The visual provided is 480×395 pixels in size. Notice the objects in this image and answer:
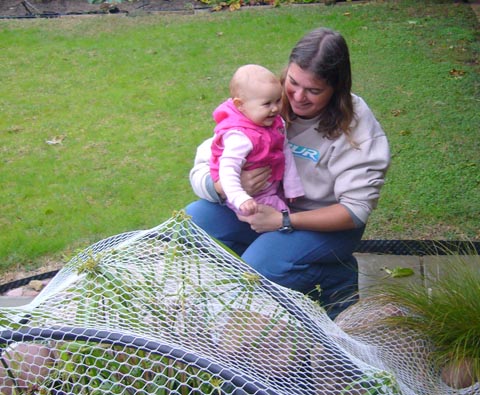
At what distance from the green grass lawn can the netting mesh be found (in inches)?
82.8

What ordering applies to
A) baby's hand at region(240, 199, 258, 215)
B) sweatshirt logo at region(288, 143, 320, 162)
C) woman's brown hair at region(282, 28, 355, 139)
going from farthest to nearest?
sweatshirt logo at region(288, 143, 320, 162) < woman's brown hair at region(282, 28, 355, 139) < baby's hand at region(240, 199, 258, 215)

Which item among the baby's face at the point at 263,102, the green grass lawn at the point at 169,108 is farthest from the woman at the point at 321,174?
the green grass lawn at the point at 169,108

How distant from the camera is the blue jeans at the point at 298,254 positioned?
317 centimetres

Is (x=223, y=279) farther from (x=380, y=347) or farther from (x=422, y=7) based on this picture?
(x=422, y=7)

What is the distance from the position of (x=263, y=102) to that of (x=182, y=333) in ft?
3.88

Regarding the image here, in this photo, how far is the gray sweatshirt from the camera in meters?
3.16

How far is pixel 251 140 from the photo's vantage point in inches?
122

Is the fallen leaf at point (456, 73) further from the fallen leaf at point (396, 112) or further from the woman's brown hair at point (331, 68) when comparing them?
the woman's brown hair at point (331, 68)

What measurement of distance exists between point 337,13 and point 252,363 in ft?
24.8

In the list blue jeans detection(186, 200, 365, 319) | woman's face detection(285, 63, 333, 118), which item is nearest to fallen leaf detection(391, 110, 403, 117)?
blue jeans detection(186, 200, 365, 319)

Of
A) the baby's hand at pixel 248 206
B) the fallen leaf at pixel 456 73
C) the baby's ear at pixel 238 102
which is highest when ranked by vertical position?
the baby's ear at pixel 238 102

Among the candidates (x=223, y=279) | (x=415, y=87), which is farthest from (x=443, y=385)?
(x=415, y=87)

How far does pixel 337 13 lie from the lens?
9.09 m

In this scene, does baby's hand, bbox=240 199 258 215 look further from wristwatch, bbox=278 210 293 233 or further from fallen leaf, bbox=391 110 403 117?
fallen leaf, bbox=391 110 403 117
